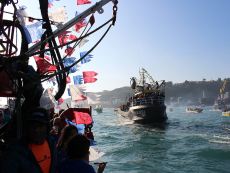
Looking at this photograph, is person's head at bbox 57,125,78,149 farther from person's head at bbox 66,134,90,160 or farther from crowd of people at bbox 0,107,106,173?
person's head at bbox 66,134,90,160

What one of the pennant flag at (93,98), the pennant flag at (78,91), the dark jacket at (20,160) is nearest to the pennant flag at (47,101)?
the pennant flag at (78,91)

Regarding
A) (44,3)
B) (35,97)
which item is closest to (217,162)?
(35,97)

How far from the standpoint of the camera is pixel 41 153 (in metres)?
2.12

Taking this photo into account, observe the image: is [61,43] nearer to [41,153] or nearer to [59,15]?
[59,15]

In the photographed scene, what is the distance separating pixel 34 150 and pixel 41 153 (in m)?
→ 0.09

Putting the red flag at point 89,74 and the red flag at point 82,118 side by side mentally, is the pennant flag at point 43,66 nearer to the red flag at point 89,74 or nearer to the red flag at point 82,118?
the red flag at point 82,118

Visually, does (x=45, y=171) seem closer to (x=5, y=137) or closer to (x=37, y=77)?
(x=37, y=77)

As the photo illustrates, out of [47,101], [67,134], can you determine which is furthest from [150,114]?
[67,134]

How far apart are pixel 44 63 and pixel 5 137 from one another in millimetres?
2060

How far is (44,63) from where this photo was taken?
15.6ft

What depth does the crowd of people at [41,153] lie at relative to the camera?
74.9 inches

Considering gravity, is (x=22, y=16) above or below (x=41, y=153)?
above

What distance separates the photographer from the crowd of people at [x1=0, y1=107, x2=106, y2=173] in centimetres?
190

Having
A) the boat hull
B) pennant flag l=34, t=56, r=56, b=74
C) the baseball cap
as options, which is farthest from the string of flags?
the boat hull
